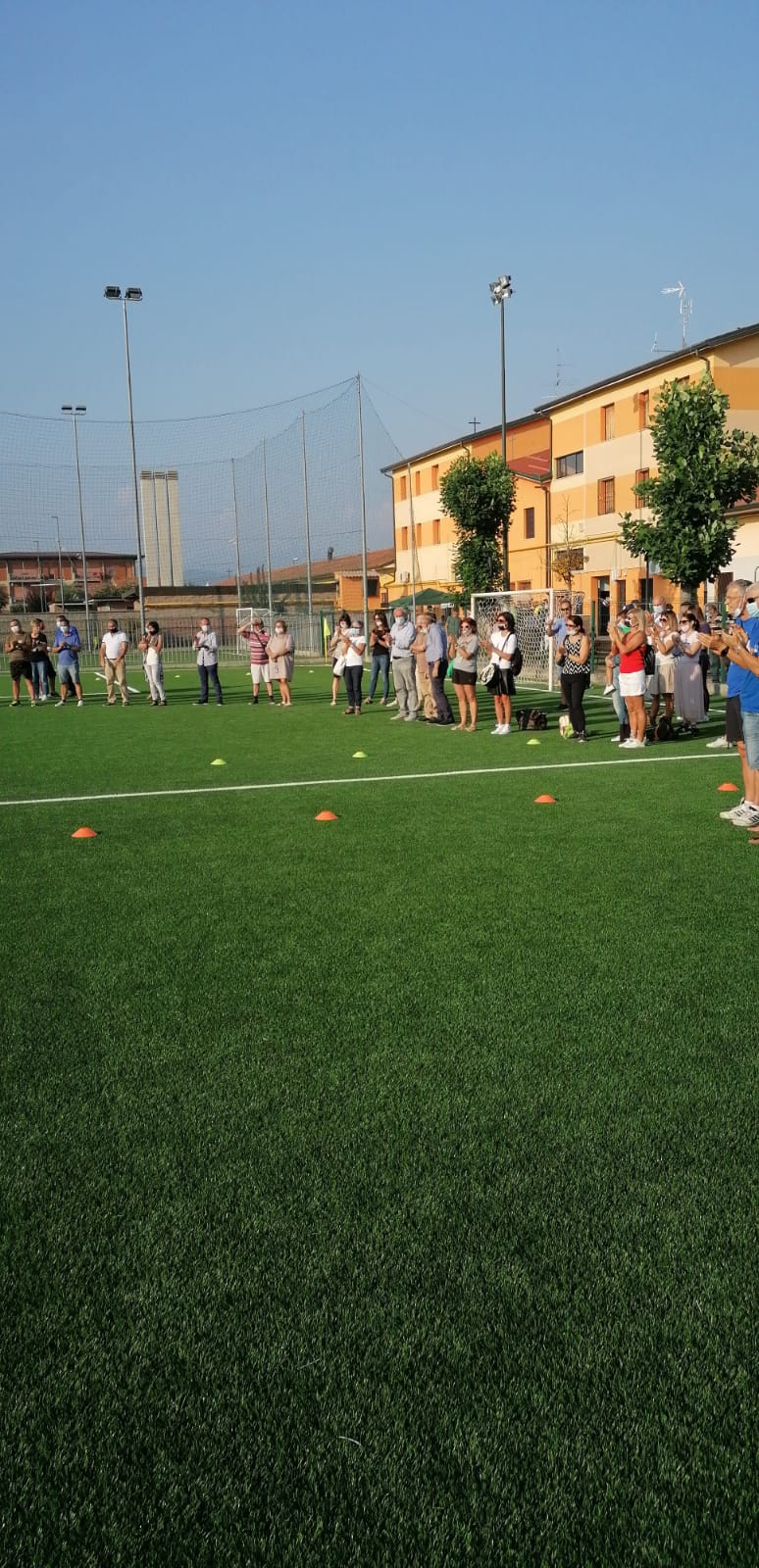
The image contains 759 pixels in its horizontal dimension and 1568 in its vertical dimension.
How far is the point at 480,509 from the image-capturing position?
42.3 metres

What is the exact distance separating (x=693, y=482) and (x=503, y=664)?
973cm

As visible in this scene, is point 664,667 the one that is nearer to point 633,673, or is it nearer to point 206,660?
point 633,673

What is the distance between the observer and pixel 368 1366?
8.69ft

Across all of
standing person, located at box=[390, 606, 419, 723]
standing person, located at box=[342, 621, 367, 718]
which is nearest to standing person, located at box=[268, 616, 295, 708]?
standing person, located at box=[342, 621, 367, 718]

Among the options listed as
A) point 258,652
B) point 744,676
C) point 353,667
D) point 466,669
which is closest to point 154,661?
point 258,652

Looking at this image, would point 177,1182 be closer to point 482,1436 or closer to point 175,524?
point 482,1436

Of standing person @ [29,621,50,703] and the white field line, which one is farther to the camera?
standing person @ [29,621,50,703]

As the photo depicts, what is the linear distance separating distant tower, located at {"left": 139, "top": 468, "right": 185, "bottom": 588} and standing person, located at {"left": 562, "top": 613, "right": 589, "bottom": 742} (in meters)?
31.5

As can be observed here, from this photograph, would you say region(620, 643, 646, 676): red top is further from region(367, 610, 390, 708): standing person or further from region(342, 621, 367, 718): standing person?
region(367, 610, 390, 708): standing person

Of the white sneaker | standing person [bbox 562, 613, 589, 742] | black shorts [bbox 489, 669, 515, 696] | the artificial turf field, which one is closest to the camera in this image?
the artificial turf field

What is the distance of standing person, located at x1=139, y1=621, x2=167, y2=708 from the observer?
22.7 m

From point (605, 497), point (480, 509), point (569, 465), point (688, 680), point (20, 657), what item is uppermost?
point (569, 465)

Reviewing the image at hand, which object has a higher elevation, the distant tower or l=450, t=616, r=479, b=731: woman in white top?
the distant tower

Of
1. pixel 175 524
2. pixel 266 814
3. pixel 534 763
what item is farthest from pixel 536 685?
pixel 175 524
